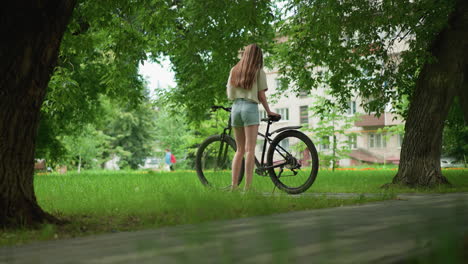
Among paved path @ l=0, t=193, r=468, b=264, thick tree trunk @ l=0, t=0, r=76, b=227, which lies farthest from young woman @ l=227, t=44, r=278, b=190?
thick tree trunk @ l=0, t=0, r=76, b=227

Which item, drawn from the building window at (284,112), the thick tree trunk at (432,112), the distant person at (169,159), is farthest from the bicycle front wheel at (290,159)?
the building window at (284,112)

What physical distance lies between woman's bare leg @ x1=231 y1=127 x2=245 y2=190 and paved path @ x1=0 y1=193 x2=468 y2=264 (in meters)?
2.71

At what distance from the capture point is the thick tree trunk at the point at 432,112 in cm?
927

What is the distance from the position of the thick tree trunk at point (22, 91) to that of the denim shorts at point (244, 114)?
296 centimetres

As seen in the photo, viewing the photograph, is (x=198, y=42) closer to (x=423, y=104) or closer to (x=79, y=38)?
(x=79, y=38)

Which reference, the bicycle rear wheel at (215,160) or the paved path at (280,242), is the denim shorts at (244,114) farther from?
the paved path at (280,242)

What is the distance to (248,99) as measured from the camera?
692 centimetres

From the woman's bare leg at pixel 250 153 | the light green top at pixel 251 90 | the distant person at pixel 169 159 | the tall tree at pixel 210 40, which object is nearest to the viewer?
the woman's bare leg at pixel 250 153

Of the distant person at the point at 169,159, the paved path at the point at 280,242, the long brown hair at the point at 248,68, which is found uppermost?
the long brown hair at the point at 248,68

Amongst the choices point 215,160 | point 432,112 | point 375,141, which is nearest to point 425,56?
point 432,112

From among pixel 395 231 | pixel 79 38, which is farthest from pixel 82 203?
pixel 79 38

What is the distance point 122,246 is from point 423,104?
772 cm

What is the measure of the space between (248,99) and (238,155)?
75cm

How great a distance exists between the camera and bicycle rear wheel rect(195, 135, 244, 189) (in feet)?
25.8
